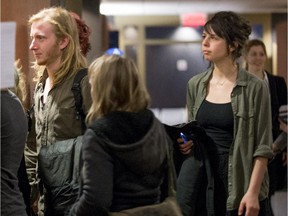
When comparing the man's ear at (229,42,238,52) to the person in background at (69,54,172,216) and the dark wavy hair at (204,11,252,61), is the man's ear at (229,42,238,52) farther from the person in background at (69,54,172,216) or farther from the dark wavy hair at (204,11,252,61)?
the person in background at (69,54,172,216)

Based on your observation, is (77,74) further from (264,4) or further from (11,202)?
(264,4)

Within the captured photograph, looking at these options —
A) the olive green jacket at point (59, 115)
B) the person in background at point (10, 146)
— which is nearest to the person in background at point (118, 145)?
the person in background at point (10, 146)

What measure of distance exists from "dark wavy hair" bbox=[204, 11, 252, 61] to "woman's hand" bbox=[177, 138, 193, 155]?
51 cm

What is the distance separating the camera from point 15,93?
3.08 meters

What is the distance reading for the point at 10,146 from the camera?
2.77 m

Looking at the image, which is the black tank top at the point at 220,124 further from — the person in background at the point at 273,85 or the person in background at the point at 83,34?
the person in background at the point at 273,85

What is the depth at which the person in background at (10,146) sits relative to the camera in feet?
8.99

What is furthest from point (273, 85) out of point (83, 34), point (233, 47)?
point (83, 34)

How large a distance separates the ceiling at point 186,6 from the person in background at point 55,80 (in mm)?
9241

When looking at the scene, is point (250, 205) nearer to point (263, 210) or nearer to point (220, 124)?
point (263, 210)

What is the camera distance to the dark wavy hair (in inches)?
137

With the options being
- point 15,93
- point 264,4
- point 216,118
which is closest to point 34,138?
point 15,93

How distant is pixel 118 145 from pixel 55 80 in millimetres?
803

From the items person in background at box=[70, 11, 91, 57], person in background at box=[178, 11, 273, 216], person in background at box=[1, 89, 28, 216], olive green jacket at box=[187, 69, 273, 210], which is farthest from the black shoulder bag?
olive green jacket at box=[187, 69, 273, 210]
